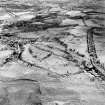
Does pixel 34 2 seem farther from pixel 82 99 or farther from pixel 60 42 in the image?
pixel 82 99

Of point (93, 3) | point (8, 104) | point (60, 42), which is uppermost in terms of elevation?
point (93, 3)

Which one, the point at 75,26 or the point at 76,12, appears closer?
the point at 75,26

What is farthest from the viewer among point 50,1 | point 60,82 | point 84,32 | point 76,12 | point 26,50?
point 50,1

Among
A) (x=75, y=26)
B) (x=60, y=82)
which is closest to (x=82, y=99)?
(x=60, y=82)

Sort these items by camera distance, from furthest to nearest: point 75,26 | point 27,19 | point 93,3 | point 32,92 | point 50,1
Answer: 1. point 50,1
2. point 93,3
3. point 27,19
4. point 75,26
5. point 32,92

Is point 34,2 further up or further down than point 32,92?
further up

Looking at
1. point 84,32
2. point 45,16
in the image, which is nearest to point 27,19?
point 45,16
